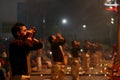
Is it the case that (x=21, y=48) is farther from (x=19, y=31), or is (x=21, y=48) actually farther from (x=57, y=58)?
(x=57, y=58)

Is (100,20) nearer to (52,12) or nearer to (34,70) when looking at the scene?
(52,12)

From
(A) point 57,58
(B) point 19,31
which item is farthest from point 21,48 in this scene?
(A) point 57,58

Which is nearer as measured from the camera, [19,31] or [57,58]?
[19,31]

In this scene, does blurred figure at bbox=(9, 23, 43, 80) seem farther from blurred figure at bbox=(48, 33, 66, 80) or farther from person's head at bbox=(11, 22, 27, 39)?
blurred figure at bbox=(48, 33, 66, 80)

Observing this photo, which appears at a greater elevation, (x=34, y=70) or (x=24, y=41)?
(x=24, y=41)

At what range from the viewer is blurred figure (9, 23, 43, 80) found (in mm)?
7961

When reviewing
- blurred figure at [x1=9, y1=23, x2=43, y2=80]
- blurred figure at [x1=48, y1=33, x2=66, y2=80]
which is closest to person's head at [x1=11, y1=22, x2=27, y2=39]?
blurred figure at [x1=9, y1=23, x2=43, y2=80]

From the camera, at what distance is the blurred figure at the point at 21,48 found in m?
7.96

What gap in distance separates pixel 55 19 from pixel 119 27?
4384 cm

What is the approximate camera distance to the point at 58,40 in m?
13.9

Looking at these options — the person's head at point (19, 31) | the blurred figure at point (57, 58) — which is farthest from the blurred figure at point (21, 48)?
the blurred figure at point (57, 58)

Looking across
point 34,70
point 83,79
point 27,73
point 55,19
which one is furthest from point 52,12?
point 27,73

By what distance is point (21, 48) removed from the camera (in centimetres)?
798

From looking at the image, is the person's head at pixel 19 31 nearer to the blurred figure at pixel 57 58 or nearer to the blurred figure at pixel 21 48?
the blurred figure at pixel 21 48
